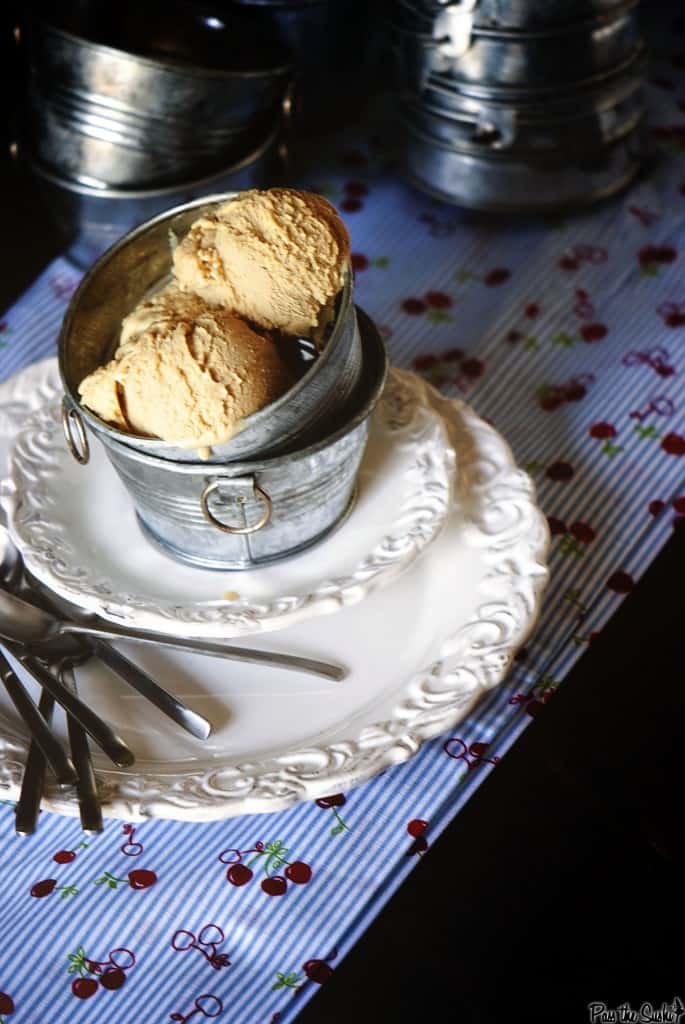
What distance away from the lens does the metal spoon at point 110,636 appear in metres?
0.71

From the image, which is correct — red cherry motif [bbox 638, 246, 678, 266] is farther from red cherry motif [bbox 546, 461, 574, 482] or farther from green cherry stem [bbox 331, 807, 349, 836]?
green cherry stem [bbox 331, 807, 349, 836]

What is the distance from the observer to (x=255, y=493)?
694 mm

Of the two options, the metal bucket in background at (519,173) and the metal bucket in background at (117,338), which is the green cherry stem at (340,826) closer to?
the metal bucket in background at (117,338)

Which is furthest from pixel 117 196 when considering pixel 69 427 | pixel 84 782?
pixel 84 782

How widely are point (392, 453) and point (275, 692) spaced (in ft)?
0.70

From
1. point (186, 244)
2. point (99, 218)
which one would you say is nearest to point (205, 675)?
point (186, 244)

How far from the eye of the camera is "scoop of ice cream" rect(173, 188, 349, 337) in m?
0.71

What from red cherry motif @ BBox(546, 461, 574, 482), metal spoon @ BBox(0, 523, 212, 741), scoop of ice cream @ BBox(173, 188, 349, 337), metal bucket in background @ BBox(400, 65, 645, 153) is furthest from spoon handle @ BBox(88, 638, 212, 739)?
metal bucket in background @ BBox(400, 65, 645, 153)

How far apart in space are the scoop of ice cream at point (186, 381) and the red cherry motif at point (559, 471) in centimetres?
28

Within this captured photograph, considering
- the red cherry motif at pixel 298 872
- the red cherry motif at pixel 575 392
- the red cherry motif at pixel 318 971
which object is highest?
the red cherry motif at pixel 575 392

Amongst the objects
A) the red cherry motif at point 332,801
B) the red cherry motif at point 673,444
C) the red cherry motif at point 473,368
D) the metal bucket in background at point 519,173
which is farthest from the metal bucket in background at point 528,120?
the red cherry motif at point 332,801

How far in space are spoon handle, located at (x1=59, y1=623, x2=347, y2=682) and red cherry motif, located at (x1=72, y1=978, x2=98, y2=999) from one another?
0.67 feet

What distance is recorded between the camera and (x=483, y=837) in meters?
0.67

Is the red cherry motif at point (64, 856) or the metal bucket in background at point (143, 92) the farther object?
the metal bucket in background at point (143, 92)
